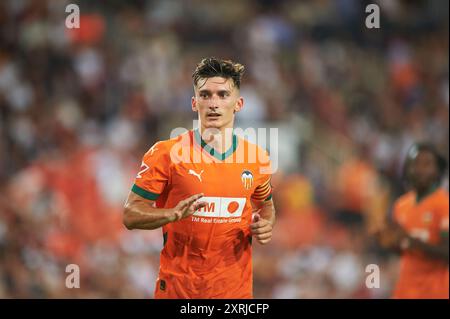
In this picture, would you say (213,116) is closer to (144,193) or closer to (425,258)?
(144,193)

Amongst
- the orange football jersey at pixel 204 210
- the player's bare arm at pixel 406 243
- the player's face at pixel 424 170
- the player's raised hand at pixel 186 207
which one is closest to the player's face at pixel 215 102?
the orange football jersey at pixel 204 210

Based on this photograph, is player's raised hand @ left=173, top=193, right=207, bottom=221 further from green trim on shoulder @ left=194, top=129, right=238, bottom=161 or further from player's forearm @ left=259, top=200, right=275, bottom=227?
player's forearm @ left=259, top=200, right=275, bottom=227

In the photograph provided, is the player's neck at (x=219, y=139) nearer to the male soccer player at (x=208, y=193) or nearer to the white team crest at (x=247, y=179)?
the male soccer player at (x=208, y=193)

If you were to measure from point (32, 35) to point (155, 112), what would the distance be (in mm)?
2730

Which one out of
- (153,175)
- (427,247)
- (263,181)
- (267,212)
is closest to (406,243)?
(427,247)

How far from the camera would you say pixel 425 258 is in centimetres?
626

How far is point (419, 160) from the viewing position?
6.48 m

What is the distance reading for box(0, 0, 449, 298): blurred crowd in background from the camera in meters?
9.63

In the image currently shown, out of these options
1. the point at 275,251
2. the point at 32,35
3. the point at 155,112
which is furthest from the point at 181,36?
the point at 275,251

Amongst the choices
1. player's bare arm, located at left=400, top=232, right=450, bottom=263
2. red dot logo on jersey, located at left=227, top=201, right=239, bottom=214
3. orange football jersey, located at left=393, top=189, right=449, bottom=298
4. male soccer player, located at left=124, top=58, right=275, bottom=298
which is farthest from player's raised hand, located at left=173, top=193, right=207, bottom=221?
orange football jersey, located at left=393, top=189, right=449, bottom=298

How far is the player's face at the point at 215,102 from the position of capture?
14.9ft

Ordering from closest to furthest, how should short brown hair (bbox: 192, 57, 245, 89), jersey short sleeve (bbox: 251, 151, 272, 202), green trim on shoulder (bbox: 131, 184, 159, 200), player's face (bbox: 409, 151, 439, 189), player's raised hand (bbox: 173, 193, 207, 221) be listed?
1. player's raised hand (bbox: 173, 193, 207, 221)
2. green trim on shoulder (bbox: 131, 184, 159, 200)
3. short brown hair (bbox: 192, 57, 245, 89)
4. jersey short sleeve (bbox: 251, 151, 272, 202)
5. player's face (bbox: 409, 151, 439, 189)

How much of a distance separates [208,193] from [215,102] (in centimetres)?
57

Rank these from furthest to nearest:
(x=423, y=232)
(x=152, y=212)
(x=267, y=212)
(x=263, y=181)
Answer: (x=423, y=232)
(x=267, y=212)
(x=263, y=181)
(x=152, y=212)
